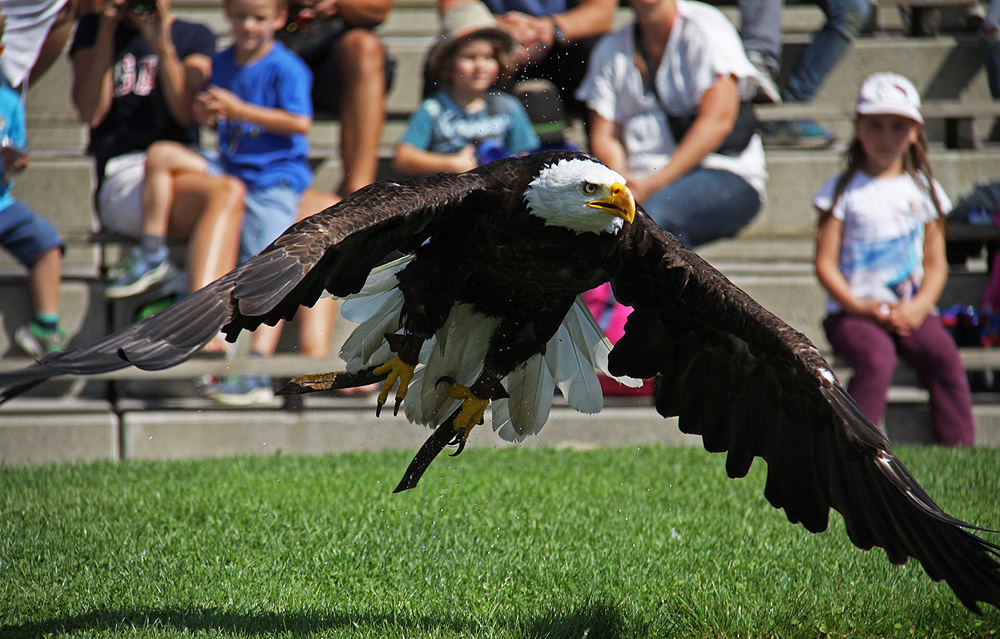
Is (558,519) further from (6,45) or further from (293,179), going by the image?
(6,45)

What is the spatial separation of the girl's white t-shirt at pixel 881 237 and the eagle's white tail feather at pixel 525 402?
255 cm

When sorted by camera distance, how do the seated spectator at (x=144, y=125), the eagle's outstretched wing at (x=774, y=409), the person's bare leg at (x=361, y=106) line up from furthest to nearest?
the person's bare leg at (x=361, y=106)
the seated spectator at (x=144, y=125)
the eagle's outstretched wing at (x=774, y=409)

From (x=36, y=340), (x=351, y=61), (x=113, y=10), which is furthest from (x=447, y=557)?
(x=113, y=10)

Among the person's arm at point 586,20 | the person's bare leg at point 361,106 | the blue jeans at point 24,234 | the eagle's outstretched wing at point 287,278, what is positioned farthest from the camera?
the person's arm at point 586,20

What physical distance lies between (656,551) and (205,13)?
655cm

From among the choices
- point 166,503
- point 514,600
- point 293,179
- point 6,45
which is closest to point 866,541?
point 514,600

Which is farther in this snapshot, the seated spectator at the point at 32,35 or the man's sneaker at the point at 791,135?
the man's sneaker at the point at 791,135

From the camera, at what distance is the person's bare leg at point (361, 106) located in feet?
20.7

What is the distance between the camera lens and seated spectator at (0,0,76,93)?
594 centimetres

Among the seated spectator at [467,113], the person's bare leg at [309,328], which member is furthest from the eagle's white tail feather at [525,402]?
the seated spectator at [467,113]

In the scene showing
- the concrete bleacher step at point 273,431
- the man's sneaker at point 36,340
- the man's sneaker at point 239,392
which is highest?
the man's sneaker at point 36,340

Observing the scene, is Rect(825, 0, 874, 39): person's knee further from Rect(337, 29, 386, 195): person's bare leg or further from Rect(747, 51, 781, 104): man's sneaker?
Rect(337, 29, 386, 195): person's bare leg

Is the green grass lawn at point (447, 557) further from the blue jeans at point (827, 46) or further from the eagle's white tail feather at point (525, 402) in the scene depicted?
the blue jeans at point (827, 46)

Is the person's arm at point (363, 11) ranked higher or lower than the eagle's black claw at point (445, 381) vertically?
higher
